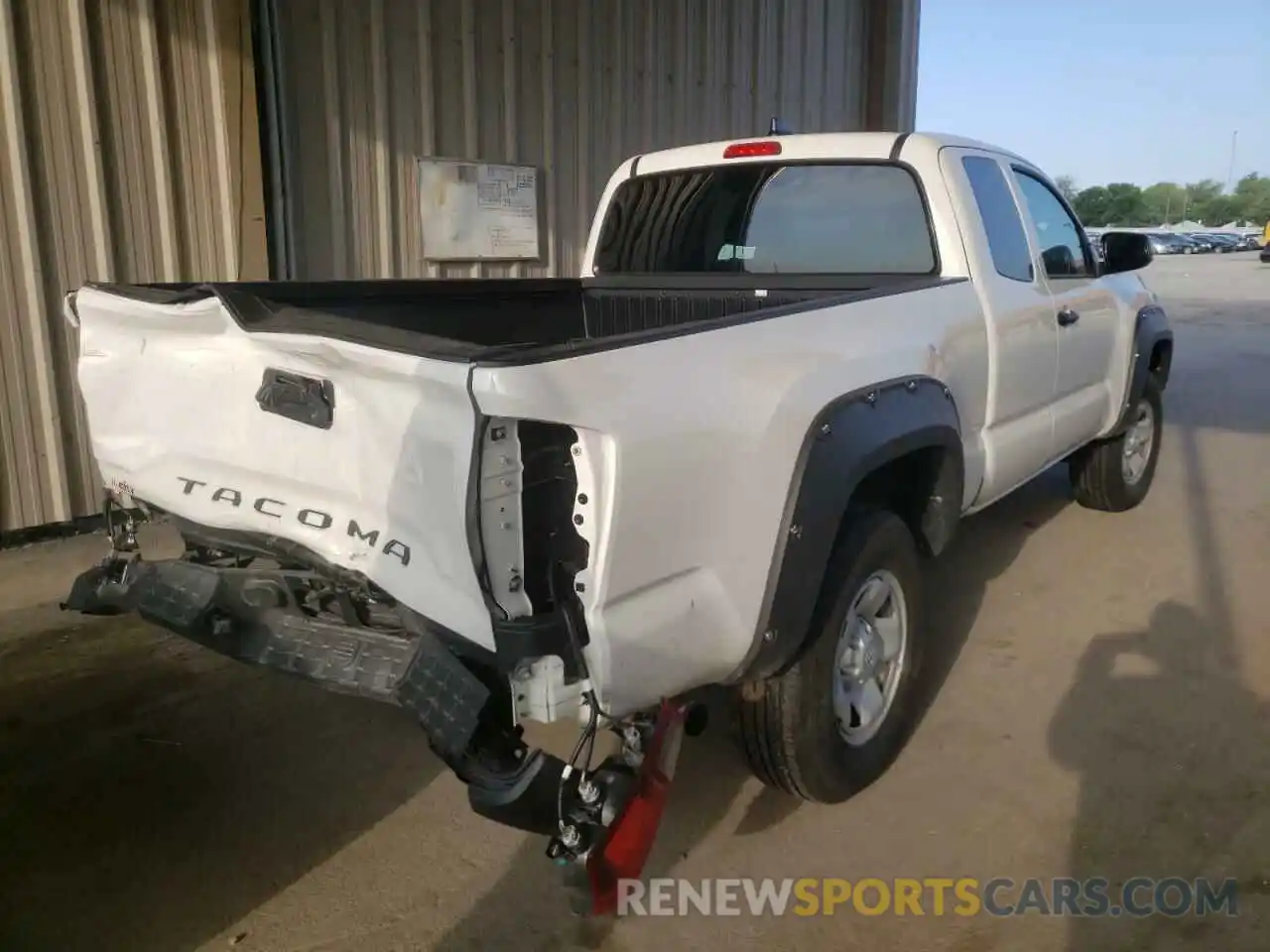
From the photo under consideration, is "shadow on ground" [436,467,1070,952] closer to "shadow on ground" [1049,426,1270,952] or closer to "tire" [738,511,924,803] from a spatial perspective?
"tire" [738,511,924,803]

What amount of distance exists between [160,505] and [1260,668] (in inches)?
158

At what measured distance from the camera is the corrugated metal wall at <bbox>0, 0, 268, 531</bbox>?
5.30m

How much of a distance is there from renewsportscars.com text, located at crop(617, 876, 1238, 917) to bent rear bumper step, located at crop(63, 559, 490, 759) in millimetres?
860

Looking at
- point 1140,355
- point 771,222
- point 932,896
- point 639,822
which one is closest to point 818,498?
point 639,822

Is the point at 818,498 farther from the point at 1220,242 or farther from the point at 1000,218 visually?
the point at 1220,242

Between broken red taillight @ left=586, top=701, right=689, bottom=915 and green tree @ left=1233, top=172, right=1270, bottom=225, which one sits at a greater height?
green tree @ left=1233, top=172, right=1270, bottom=225

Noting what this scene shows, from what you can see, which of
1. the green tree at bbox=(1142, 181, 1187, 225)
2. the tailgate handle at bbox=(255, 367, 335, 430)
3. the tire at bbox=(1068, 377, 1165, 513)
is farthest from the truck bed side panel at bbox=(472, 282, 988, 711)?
the green tree at bbox=(1142, 181, 1187, 225)

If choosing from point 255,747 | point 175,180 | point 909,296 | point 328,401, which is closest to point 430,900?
point 255,747

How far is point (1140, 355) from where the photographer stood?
18.0 feet

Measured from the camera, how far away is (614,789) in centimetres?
222

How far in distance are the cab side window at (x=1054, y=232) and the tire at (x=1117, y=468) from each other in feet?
3.68

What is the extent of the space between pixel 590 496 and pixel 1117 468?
488cm

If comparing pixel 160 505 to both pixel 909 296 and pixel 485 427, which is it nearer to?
pixel 485 427

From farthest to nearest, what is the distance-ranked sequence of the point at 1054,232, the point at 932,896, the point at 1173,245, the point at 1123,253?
the point at 1173,245 < the point at 1123,253 < the point at 1054,232 < the point at 932,896
